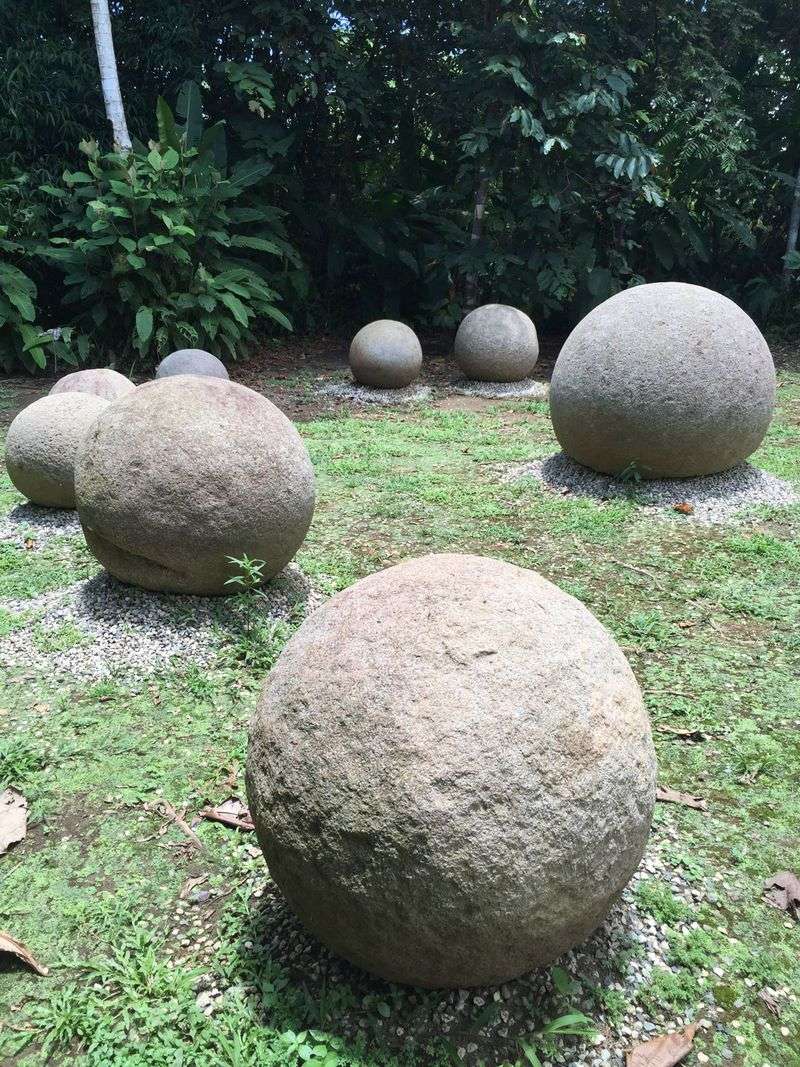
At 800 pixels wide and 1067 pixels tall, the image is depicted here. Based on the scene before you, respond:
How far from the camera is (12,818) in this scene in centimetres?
299

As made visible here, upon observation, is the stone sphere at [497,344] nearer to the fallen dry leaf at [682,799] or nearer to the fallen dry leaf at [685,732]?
the fallen dry leaf at [685,732]

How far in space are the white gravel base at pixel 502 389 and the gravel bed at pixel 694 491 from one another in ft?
12.4

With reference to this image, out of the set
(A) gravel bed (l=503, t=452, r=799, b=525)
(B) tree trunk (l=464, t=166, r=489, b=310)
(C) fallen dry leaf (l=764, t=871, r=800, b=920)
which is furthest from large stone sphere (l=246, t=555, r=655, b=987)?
(B) tree trunk (l=464, t=166, r=489, b=310)

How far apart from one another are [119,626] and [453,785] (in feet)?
9.22

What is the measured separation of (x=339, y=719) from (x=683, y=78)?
1256 centimetres

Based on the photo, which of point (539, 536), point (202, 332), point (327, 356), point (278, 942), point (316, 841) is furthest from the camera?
point (327, 356)

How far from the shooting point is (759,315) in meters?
13.5

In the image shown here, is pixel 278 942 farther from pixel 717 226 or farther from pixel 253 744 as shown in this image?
pixel 717 226

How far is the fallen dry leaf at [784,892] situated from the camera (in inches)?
99.3

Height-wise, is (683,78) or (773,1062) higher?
(683,78)

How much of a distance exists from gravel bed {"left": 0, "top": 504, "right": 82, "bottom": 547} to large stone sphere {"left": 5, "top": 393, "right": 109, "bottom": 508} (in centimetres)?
17

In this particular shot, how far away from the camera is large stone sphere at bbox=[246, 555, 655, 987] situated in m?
1.91

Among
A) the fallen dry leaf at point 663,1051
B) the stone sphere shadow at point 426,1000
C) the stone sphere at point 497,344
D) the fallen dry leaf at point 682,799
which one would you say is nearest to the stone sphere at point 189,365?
the stone sphere at point 497,344

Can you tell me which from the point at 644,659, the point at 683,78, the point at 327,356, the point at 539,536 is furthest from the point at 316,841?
the point at 683,78
